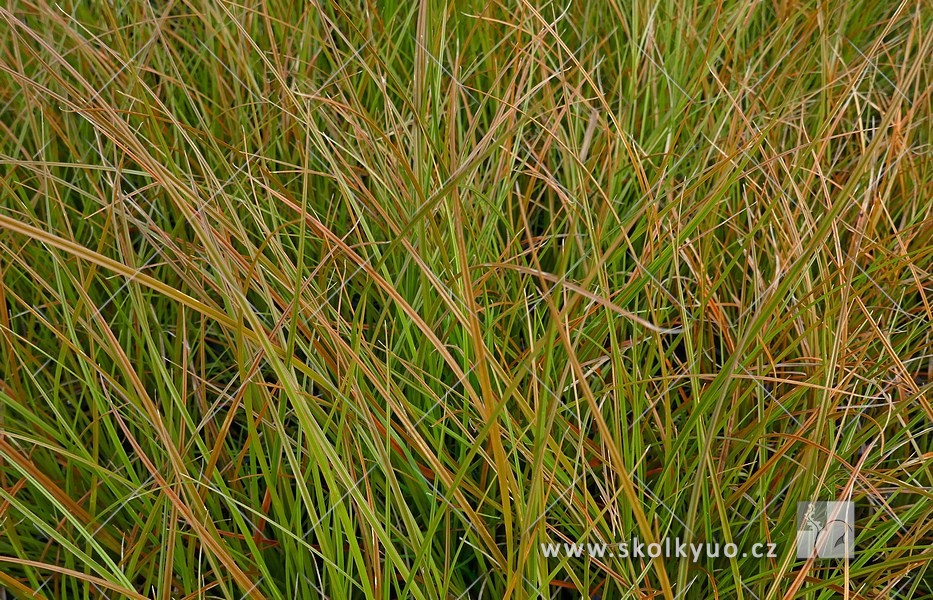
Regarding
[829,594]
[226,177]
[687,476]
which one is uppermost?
[226,177]

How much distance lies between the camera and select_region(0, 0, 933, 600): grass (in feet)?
2.19

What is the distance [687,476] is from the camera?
2.34 feet

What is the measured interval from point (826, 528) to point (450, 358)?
390 millimetres

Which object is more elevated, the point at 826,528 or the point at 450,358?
the point at 450,358

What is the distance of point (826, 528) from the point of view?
2.27 ft

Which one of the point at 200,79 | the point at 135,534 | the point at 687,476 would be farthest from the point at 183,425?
the point at 200,79

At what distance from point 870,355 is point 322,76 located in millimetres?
839

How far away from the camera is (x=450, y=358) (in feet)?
2.05

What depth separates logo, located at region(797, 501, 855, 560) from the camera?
27.7 inches

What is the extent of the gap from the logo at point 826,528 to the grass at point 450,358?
2cm

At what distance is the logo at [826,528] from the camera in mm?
705

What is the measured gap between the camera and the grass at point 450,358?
667 millimetres

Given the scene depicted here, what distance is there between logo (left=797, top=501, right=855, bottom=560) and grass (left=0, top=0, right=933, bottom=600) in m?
0.02

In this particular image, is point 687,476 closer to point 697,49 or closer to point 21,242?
point 697,49
